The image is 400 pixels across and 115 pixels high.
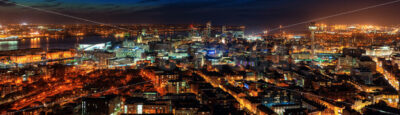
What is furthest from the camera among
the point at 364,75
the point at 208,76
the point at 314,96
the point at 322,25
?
the point at 322,25

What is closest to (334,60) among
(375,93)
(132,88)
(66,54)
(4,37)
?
(375,93)

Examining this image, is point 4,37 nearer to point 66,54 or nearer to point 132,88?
point 66,54

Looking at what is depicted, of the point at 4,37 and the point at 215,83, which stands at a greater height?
the point at 4,37

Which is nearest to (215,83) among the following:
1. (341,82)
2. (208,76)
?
(208,76)

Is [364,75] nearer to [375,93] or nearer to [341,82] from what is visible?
[341,82]

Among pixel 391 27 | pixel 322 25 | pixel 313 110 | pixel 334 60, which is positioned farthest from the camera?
pixel 322 25

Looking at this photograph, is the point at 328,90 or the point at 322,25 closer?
the point at 328,90

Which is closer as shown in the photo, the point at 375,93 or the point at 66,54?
the point at 375,93

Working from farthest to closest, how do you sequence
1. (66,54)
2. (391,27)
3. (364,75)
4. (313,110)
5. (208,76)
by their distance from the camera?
(391,27), (66,54), (208,76), (364,75), (313,110)

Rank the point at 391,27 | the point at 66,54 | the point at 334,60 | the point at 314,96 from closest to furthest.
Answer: the point at 314,96 → the point at 334,60 → the point at 66,54 → the point at 391,27
